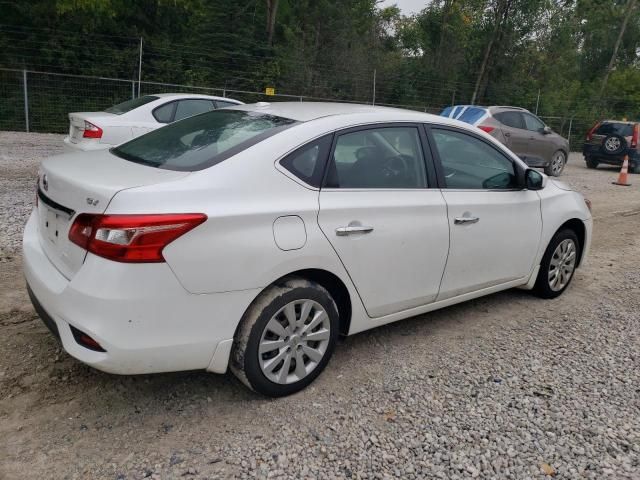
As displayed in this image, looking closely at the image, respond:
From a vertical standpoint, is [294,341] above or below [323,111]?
below

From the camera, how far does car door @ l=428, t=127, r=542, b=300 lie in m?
3.79

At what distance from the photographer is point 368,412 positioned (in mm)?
Result: 3031

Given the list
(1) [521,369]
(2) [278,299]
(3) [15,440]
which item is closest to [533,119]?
(1) [521,369]

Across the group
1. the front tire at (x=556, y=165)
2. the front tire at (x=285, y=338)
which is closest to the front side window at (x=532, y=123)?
the front tire at (x=556, y=165)

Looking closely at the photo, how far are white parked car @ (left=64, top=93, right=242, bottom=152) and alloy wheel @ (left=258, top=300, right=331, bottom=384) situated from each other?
18.1ft

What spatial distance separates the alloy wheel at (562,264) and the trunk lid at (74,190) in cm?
339

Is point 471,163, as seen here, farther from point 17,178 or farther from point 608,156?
point 608,156

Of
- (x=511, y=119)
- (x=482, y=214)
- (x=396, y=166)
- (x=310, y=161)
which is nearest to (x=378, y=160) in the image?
(x=396, y=166)

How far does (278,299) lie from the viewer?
2881 mm

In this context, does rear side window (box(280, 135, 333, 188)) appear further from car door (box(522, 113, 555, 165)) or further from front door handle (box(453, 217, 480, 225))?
car door (box(522, 113, 555, 165))

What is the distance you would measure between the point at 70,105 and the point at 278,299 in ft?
54.1

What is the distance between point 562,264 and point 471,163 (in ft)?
4.90

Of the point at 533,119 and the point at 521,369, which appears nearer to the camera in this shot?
the point at 521,369

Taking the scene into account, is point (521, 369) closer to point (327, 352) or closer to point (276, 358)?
point (327, 352)
